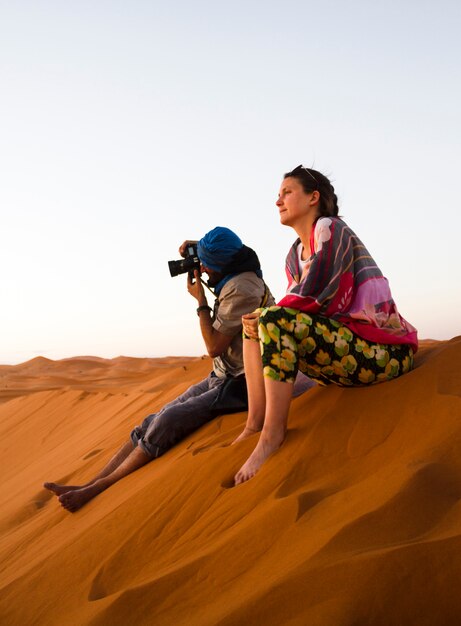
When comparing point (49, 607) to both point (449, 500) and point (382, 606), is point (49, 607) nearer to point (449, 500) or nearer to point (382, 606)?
point (382, 606)

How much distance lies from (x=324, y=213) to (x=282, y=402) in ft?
3.39

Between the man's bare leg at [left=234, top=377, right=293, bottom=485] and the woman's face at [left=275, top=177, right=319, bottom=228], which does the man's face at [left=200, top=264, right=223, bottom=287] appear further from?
the man's bare leg at [left=234, top=377, right=293, bottom=485]

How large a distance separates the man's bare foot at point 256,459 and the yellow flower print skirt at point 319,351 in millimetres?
296

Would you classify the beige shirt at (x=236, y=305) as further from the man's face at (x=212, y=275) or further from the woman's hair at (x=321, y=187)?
the woman's hair at (x=321, y=187)

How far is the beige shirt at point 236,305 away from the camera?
366 cm

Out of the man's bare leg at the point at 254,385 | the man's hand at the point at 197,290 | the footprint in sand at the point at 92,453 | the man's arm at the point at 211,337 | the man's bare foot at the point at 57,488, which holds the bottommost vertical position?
the footprint in sand at the point at 92,453

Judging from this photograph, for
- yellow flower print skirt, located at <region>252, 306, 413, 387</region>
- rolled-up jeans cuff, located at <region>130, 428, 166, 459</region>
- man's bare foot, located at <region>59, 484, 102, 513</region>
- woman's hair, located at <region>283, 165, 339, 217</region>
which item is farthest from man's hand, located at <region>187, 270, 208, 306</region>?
man's bare foot, located at <region>59, 484, 102, 513</region>

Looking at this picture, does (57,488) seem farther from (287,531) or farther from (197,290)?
(287,531)

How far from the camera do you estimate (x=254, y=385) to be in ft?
10.0

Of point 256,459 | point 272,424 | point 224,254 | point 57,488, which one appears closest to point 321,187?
point 224,254

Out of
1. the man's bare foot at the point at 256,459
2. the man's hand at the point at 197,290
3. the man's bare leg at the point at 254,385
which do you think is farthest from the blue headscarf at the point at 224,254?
the man's bare foot at the point at 256,459

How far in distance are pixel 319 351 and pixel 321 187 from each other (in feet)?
3.05

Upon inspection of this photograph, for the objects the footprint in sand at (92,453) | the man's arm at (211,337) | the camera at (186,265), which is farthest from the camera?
the footprint in sand at (92,453)

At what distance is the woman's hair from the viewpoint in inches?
124
